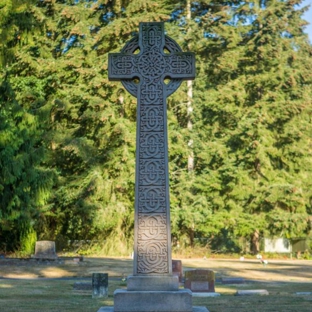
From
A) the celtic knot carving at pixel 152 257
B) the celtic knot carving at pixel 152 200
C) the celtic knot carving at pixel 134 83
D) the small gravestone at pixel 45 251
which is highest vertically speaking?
the celtic knot carving at pixel 134 83

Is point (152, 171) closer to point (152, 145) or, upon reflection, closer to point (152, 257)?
point (152, 145)

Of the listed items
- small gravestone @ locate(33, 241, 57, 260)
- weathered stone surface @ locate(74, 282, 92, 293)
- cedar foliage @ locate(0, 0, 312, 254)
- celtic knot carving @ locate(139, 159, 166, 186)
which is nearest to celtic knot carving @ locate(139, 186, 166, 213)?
celtic knot carving @ locate(139, 159, 166, 186)

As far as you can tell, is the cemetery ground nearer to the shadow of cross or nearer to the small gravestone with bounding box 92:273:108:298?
the small gravestone with bounding box 92:273:108:298

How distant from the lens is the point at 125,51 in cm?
976

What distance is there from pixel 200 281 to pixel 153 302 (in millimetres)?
7838

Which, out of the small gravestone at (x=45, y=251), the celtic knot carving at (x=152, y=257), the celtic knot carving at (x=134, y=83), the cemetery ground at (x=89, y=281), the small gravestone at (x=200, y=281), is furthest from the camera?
the small gravestone at (x=45, y=251)

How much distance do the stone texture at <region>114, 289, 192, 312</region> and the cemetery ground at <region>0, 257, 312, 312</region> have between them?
2957 millimetres

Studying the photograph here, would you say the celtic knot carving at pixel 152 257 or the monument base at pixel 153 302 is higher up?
the celtic knot carving at pixel 152 257

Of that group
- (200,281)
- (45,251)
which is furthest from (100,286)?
(45,251)

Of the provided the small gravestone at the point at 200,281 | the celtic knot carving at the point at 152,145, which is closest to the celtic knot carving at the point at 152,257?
the celtic knot carving at the point at 152,145

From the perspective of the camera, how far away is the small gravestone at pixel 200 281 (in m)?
15.9

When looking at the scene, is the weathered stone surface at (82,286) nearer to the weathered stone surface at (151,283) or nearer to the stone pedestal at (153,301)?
the weathered stone surface at (151,283)

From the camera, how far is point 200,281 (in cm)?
1603

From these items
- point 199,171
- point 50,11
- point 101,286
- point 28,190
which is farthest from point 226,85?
point 101,286
